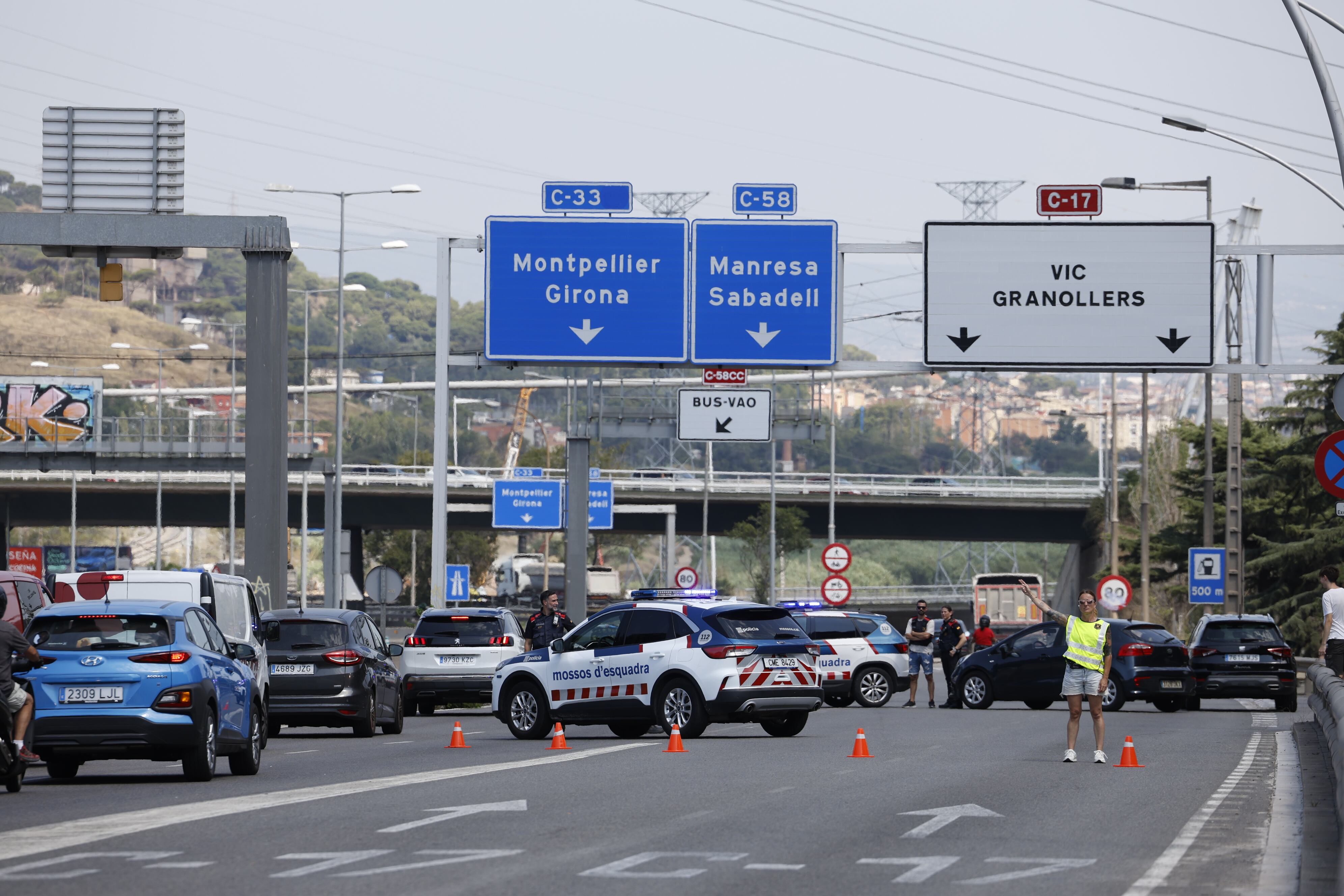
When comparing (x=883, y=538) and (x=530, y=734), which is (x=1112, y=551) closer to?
(x=883, y=538)

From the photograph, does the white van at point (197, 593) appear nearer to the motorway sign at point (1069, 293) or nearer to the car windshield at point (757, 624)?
the car windshield at point (757, 624)

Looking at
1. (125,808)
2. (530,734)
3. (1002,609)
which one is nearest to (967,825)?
(125,808)

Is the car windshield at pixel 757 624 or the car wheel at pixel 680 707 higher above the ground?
the car windshield at pixel 757 624

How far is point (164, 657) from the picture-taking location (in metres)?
15.6

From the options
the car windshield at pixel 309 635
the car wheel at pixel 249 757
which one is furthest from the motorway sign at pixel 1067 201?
the car wheel at pixel 249 757

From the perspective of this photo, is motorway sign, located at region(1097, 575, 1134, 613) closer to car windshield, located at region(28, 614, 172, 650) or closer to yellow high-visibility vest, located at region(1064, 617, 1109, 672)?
yellow high-visibility vest, located at region(1064, 617, 1109, 672)

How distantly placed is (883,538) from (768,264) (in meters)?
50.5

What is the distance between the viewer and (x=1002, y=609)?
9006 cm

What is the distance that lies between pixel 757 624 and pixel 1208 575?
20845mm

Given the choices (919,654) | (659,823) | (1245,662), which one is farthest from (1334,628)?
(659,823)

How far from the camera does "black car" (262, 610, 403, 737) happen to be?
2434 cm

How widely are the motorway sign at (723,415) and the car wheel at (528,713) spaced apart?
530 inches

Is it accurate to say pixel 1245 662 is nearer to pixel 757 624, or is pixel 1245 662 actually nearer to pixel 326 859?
pixel 757 624

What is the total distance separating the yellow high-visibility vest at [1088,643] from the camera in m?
19.2
